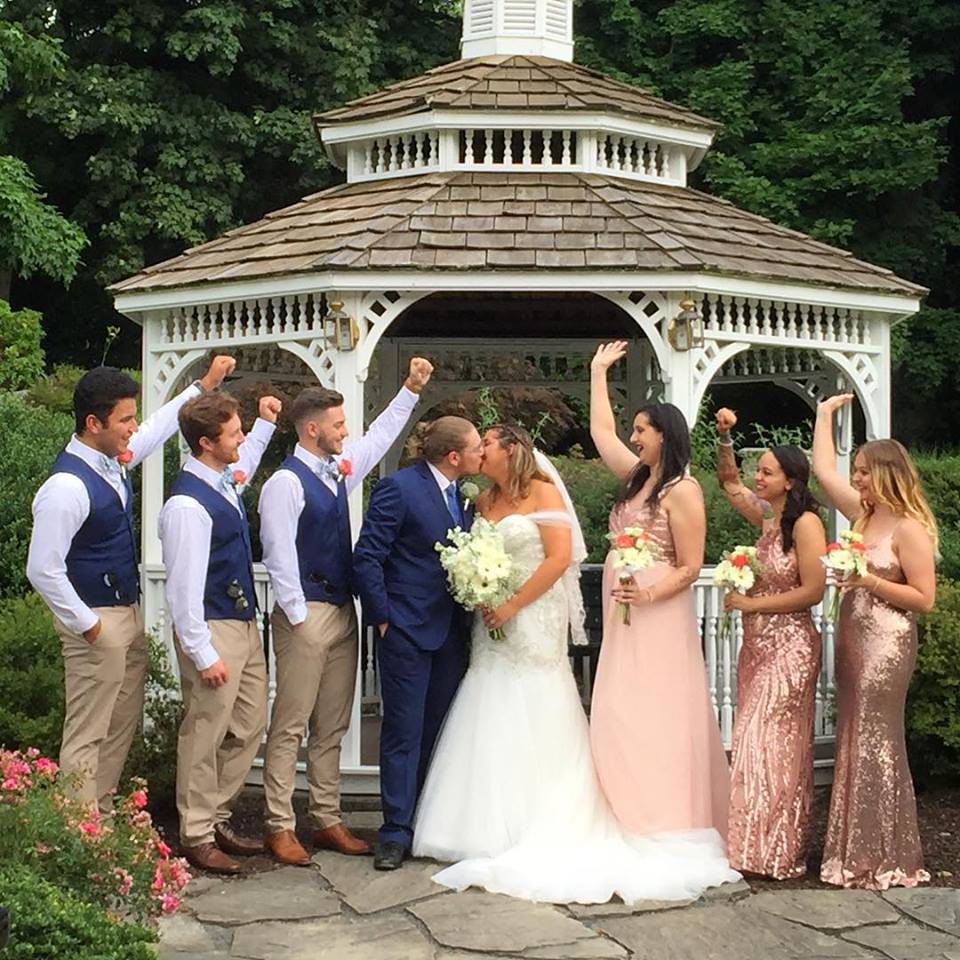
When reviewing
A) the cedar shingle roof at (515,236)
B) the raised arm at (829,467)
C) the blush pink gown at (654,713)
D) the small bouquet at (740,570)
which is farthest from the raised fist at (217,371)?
the raised arm at (829,467)

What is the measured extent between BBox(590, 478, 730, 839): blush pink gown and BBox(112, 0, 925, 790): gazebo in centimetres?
159

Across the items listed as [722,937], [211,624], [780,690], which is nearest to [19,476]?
[211,624]

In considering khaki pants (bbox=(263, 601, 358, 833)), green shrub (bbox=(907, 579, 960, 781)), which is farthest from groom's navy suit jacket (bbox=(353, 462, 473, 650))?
green shrub (bbox=(907, 579, 960, 781))

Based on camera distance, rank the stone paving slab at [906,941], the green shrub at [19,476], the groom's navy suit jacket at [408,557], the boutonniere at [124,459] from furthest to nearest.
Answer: the green shrub at [19,476] → the groom's navy suit jacket at [408,557] → the boutonniere at [124,459] → the stone paving slab at [906,941]

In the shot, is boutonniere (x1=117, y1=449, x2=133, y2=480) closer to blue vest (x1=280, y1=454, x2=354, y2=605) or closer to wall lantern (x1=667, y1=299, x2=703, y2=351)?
blue vest (x1=280, y1=454, x2=354, y2=605)

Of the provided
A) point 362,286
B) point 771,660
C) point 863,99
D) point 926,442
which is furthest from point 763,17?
point 771,660

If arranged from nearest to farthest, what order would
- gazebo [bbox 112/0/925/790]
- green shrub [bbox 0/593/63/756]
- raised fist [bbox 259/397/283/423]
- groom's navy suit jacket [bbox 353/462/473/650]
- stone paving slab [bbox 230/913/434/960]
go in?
stone paving slab [bbox 230/913/434/960]
groom's navy suit jacket [bbox 353/462/473/650]
raised fist [bbox 259/397/283/423]
green shrub [bbox 0/593/63/756]
gazebo [bbox 112/0/925/790]

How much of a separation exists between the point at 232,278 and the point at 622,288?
230 cm

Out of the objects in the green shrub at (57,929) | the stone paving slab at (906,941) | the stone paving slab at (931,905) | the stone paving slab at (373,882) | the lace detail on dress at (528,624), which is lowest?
the stone paving slab at (906,941)

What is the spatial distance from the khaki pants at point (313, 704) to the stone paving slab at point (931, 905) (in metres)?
2.62

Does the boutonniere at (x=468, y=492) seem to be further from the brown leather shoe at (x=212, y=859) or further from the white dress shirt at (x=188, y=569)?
the brown leather shoe at (x=212, y=859)

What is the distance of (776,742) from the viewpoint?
676 cm

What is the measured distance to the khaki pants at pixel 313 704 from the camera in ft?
22.7

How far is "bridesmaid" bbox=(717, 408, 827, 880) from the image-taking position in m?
6.74
